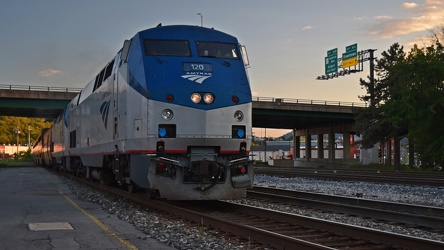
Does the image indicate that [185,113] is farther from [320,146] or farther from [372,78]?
[320,146]

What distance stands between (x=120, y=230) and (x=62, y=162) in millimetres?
21046

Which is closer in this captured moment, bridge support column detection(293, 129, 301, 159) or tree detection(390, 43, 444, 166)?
tree detection(390, 43, 444, 166)

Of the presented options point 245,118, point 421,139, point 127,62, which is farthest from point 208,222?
point 421,139

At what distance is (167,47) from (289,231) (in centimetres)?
525

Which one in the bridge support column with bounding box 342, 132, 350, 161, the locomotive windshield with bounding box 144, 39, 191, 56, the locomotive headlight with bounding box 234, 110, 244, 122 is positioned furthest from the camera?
the bridge support column with bounding box 342, 132, 350, 161

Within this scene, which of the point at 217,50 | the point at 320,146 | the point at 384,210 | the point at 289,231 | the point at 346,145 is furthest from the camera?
the point at 320,146

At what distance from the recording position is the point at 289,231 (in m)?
9.66

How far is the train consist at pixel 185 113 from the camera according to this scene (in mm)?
11453

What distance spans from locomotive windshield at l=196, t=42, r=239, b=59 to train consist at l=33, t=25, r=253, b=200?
0.08ft

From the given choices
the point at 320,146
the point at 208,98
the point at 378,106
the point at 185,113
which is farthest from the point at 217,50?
the point at 320,146

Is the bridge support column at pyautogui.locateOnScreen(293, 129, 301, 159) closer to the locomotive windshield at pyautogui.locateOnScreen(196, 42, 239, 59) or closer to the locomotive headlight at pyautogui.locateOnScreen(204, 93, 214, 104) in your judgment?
the locomotive windshield at pyautogui.locateOnScreen(196, 42, 239, 59)

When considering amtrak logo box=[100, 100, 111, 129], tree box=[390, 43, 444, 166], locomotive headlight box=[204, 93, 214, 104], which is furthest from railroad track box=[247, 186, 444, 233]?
tree box=[390, 43, 444, 166]

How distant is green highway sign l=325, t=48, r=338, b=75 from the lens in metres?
56.9

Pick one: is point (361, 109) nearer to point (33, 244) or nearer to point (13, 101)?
point (13, 101)
